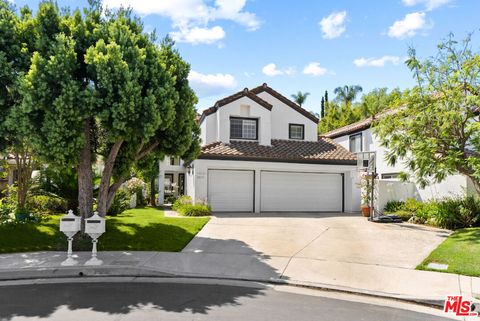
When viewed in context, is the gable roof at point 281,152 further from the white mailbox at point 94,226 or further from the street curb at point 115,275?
the street curb at point 115,275

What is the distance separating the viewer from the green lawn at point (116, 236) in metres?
9.88

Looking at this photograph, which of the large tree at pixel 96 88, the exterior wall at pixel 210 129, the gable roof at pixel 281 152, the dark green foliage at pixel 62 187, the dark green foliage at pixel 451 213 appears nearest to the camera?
the large tree at pixel 96 88

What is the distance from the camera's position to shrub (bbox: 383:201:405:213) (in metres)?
17.6

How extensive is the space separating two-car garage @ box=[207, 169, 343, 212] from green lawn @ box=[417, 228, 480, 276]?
8412 millimetres

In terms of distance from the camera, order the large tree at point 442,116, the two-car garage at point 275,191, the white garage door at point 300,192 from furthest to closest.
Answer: the white garage door at point 300,192
the two-car garage at point 275,191
the large tree at point 442,116

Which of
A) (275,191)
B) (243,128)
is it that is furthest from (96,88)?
(275,191)

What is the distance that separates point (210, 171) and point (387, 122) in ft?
29.4

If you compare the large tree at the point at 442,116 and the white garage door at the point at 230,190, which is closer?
the large tree at the point at 442,116

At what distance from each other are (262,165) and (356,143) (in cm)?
1002

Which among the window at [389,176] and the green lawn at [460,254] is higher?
the window at [389,176]

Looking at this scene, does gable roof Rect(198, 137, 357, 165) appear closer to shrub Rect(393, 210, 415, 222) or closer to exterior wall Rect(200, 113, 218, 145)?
exterior wall Rect(200, 113, 218, 145)

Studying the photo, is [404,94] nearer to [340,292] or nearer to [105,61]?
[340,292]

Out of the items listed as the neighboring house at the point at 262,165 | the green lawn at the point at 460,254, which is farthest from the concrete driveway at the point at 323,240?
the neighboring house at the point at 262,165

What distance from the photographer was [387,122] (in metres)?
14.5
